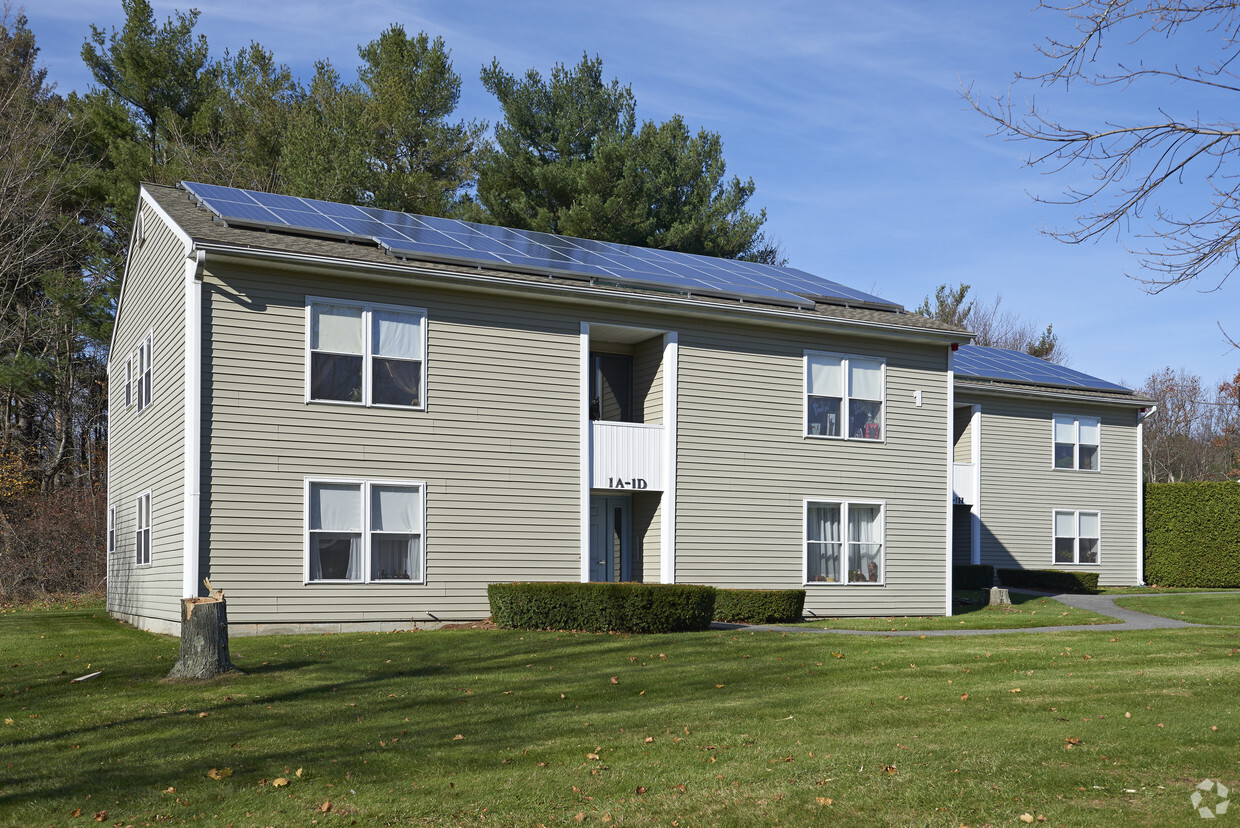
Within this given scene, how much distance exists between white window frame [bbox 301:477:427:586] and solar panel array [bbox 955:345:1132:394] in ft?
55.6

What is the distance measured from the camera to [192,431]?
15844mm

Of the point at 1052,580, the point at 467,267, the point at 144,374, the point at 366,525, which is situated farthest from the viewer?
the point at 1052,580

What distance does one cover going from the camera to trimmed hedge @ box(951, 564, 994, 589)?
27453 mm

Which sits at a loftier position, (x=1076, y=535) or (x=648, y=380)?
(x=648, y=380)

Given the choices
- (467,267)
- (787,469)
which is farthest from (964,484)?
(467,267)

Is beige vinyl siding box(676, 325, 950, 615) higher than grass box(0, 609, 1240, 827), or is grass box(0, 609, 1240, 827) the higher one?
beige vinyl siding box(676, 325, 950, 615)

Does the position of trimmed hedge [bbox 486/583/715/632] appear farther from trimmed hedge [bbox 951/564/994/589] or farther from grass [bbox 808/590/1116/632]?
trimmed hedge [bbox 951/564/994/589]

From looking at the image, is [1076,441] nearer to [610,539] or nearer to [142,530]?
[610,539]

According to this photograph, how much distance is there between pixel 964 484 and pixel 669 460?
12.4 m

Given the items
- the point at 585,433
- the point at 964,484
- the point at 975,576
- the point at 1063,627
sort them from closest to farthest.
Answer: the point at 1063,627, the point at 585,433, the point at 975,576, the point at 964,484

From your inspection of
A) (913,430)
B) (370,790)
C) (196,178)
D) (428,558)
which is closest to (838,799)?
(370,790)

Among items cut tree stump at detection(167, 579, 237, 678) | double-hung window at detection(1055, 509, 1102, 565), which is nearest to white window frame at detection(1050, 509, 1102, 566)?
double-hung window at detection(1055, 509, 1102, 565)

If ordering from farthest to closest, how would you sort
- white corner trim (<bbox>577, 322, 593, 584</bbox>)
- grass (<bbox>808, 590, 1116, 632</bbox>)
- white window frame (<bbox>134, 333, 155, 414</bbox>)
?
white window frame (<bbox>134, 333, 155, 414</bbox>) → grass (<bbox>808, 590, 1116, 632</bbox>) → white corner trim (<bbox>577, 322, 593, 584</bbox>)

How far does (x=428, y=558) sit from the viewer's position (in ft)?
57.4
